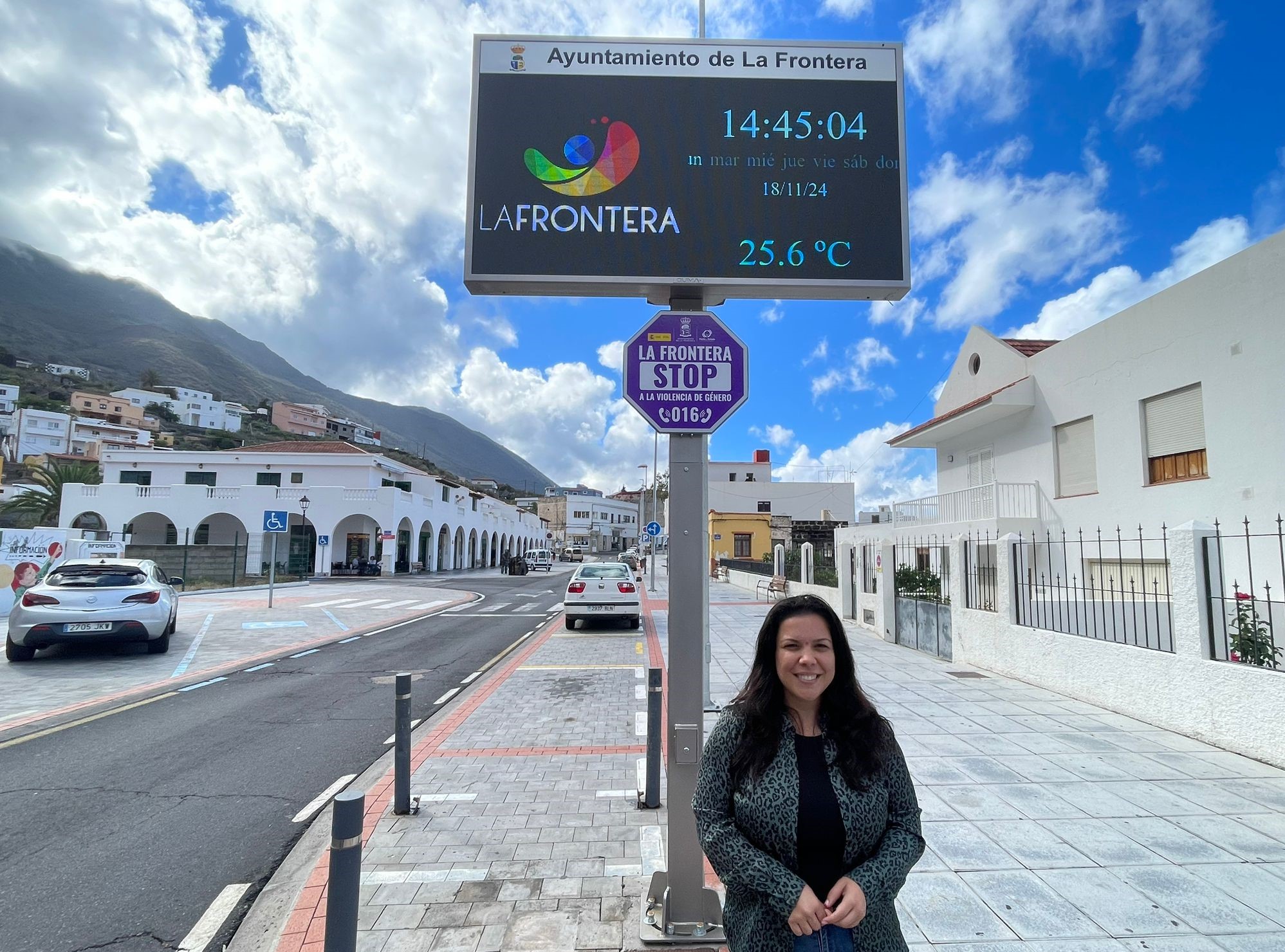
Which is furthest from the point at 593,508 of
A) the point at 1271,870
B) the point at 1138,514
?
the point at 1271,870

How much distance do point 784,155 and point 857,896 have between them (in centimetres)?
342

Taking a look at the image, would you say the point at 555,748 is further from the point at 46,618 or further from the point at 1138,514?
the point at 1138,514

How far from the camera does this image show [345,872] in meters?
2.15

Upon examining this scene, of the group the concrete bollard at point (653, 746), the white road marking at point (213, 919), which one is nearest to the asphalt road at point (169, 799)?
the white road marking at point (213, 919)

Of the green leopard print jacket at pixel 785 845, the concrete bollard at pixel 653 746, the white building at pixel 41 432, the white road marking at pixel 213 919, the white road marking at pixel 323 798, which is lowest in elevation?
the white road marking at pixel 323 798

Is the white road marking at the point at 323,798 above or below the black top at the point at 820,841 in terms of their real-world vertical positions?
below

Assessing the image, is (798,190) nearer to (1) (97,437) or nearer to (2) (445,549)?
(2) (445,549)

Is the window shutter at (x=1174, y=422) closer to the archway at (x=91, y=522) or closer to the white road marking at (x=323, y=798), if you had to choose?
the white road marking at (x=323, y=798)

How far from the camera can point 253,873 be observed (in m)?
4.00

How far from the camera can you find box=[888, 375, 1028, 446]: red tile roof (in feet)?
50.6

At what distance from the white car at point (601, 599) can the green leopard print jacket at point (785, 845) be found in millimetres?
13758

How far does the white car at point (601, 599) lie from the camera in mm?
15602

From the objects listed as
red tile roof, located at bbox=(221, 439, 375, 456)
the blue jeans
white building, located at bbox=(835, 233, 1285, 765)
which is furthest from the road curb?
red tile roof, located at bbox=(221, 439, 375, 456)

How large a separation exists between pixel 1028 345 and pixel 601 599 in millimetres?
12836
